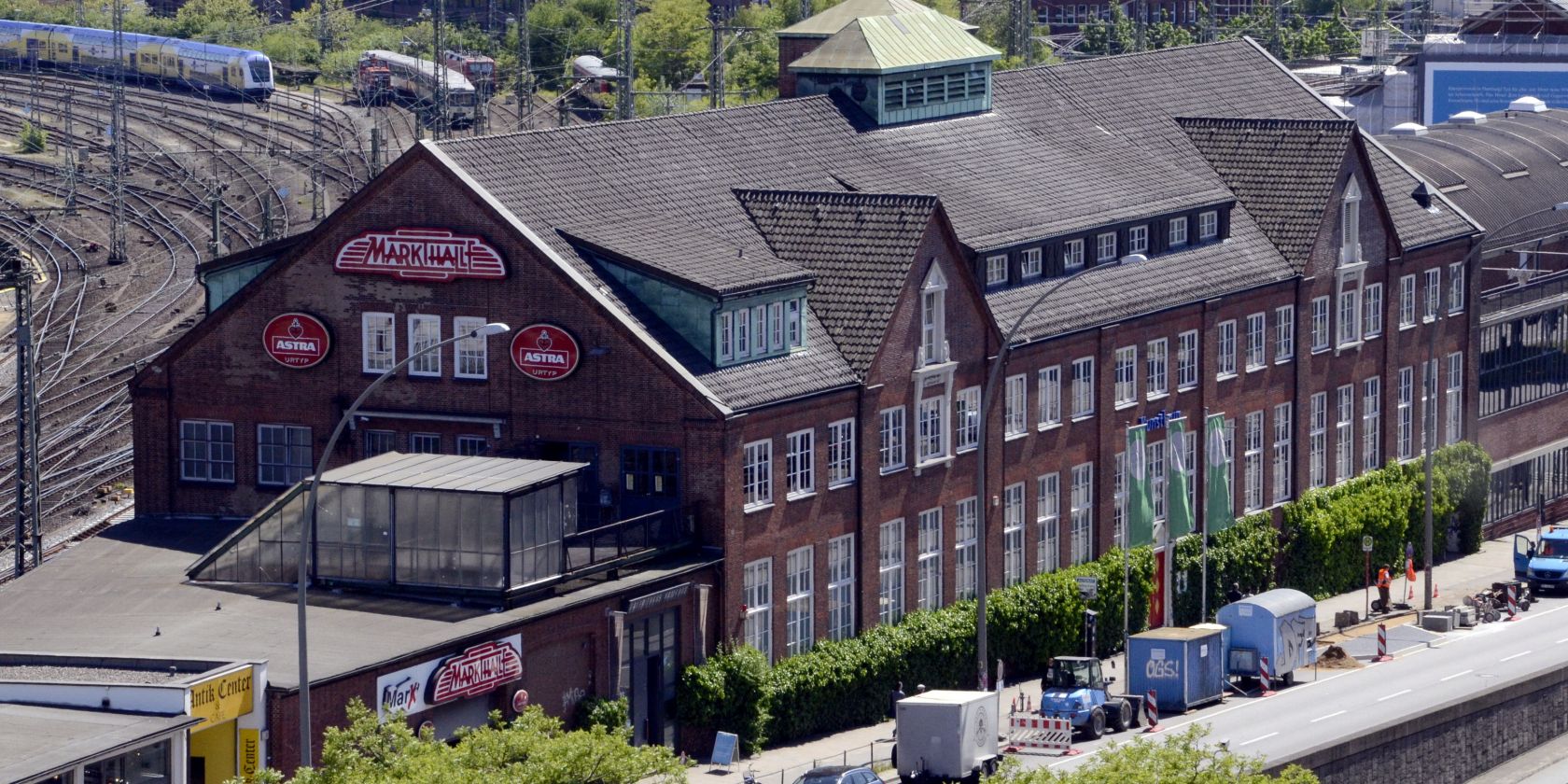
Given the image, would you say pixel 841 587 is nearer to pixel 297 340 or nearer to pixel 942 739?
pixel 942 739

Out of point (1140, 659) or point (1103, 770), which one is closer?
point (1103, 770)

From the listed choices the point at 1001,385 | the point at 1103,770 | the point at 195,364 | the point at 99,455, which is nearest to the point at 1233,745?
the point at 1001,385

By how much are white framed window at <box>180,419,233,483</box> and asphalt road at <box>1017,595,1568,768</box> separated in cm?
1930

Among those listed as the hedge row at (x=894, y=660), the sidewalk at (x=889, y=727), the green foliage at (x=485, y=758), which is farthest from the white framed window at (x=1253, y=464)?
the green foliage at (x=485, y=758)

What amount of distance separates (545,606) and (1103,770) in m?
15.1

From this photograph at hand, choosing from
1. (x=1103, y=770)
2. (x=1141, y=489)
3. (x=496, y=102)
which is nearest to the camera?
(x=1103, y=770)

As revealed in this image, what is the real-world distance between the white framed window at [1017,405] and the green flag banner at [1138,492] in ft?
11.3

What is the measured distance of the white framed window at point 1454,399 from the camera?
9331 centimetres

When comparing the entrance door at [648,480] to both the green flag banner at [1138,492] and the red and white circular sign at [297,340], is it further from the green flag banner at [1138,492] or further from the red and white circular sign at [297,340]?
the green flag banner at [1138,492]

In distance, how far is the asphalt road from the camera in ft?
214

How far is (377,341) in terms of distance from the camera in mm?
66062

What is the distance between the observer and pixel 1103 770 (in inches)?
1849

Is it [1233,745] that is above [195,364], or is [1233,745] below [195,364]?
below

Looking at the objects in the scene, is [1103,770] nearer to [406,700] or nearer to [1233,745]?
[406,700]
